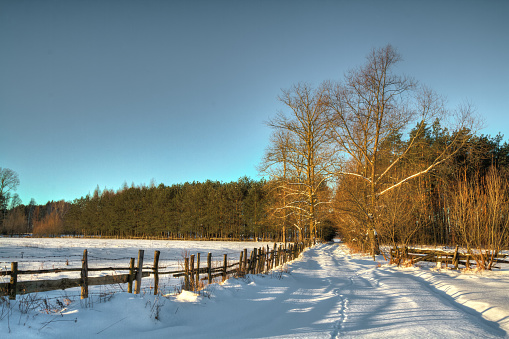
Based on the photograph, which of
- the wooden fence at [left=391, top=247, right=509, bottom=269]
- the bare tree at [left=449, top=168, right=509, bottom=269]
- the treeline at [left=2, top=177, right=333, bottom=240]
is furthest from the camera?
the treeline at [left=2, top=177, right=333, bottom=240]

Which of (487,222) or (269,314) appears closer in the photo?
(269,314)

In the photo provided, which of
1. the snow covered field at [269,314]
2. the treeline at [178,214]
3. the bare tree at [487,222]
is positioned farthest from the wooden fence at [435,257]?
the treeline at [178,214]

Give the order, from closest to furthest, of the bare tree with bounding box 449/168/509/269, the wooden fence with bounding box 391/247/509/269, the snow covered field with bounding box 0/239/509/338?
the snow covered field with bounding box 0/239/509/338 < the bare tree with bounding box 449/168/509/269 < the wooden fence with bounding box 391/247/509/269

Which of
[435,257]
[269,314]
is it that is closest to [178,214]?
[435,257]

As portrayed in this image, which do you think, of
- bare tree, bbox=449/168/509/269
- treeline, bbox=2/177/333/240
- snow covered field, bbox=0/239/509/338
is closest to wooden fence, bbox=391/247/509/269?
bare tree, bbox=449/168/509/269

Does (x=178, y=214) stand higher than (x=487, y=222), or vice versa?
(x=487, y=222)

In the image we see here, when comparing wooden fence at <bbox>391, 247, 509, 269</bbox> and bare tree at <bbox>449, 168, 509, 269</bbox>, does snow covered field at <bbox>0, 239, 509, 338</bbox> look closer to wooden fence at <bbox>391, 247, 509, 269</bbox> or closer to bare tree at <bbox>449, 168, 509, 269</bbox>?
bare tree at <bbox>449, 168, 509, 269</bbox>

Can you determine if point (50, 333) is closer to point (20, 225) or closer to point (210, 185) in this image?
point (210, 185)

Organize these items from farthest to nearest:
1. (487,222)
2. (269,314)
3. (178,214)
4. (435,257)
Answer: (178,214)
(435,257)
(487,222)
(269,314)

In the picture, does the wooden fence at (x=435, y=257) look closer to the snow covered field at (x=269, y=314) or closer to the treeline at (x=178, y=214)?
the snow covered field at (x=269, y=314)

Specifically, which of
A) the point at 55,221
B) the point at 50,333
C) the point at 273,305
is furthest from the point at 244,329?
the point at 55,221

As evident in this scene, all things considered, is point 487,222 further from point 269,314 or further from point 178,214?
point 178,214

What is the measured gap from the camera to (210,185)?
5675 centimetres

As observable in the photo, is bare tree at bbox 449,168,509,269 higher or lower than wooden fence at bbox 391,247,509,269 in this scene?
higher
